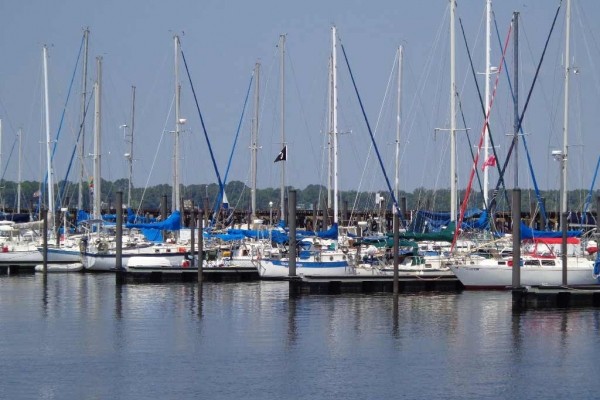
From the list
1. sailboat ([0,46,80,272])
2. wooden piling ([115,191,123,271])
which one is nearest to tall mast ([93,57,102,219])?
sailboat ([0,46,80,272])

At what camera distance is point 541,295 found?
188ft

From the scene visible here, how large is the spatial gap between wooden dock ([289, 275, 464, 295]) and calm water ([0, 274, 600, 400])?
4.50 ft

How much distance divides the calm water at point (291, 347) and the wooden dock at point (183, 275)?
6940 millimetres

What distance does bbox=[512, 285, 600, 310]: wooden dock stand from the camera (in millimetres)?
57125

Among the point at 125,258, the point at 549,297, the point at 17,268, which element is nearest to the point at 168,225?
the point at 125,258

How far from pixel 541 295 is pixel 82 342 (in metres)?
19.3

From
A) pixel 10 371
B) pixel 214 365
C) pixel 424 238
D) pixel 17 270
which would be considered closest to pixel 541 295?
pixel 424 238

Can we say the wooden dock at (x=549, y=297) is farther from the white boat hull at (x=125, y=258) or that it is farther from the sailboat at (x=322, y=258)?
the white boat hull at (x=125, y=258)

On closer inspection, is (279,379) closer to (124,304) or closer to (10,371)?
(10,371)


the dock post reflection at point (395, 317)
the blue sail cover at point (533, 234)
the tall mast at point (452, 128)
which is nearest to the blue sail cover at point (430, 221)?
the tall mast at point (452, 128)

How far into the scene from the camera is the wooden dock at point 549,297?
5712 centimetres

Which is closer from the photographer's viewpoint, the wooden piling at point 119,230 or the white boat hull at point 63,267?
the wooden piling at point 119,230

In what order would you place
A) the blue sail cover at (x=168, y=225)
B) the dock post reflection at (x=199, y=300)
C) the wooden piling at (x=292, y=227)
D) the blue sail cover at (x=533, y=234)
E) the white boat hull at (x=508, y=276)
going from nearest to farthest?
the dock post reflection at (x=199, y=300) < the wooden piling at (x=292, y=227) < the white boat hull at (x=508, y=276) < the blue sail cover at (x=533, y=234) < the blue sail cover at (x=168, y=225)

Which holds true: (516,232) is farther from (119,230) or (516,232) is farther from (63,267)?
(63,267)
